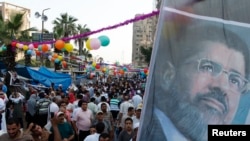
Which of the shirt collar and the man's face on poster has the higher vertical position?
the man's face on poster

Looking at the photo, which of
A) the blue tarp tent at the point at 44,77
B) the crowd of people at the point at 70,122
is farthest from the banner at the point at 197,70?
the blue tarp tent at the point at 44,77

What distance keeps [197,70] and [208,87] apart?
0.12 metres

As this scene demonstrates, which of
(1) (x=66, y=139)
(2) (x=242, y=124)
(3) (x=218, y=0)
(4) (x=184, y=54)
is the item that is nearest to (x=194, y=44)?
(4) (x=184, y=54)

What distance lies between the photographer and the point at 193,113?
8.26 ft

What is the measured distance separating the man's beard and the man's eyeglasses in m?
0.09

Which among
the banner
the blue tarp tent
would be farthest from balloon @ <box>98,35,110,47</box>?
the blue tarp tent

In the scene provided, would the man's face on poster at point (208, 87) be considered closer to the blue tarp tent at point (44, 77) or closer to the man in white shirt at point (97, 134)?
the man in white shirt at point (97, 134)

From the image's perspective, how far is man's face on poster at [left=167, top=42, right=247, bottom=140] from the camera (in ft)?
8.11

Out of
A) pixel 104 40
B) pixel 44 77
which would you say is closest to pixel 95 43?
pixel 104 40

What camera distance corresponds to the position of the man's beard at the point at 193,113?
248 centimetres

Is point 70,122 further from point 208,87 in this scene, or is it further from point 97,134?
point 208,87

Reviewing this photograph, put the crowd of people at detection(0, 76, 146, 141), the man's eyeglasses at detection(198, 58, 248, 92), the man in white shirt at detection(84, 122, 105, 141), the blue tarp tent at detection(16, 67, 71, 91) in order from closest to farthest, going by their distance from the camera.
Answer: the man's eyeglasses at detection(198, 58, 248, 92) < the crowd of people at detection(0, 76, 146, 141) < the man in white shirt at detection(84, 122, 105, 141) < the blue tarp tent at detection(16, 67, 71, 91)

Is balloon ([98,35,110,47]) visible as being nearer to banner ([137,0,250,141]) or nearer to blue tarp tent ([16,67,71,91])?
banner ([137,0,250,141])

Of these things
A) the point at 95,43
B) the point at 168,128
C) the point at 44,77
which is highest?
the point at 95,43
